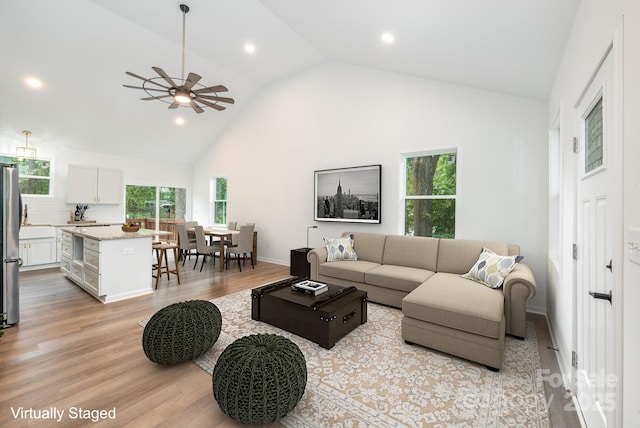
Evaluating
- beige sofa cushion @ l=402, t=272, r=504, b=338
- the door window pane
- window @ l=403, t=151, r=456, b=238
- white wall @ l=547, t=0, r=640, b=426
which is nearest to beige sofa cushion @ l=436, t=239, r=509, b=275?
window @ l=403, t=151, r=456, b=238

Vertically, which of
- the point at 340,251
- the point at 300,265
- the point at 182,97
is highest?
the point at 182,97

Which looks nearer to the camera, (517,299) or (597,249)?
(597,249)

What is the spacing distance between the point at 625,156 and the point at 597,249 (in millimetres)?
686

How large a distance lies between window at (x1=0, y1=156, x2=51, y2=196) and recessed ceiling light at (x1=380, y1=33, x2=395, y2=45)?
723 centimetres

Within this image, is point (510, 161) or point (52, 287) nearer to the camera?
point (510, 161)

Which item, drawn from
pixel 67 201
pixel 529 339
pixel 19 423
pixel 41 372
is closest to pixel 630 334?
pixel 529 339

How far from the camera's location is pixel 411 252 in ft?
13.1

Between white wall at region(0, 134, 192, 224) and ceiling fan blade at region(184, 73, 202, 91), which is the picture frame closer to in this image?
ceiling fan blade at region(184, 73, 202, 91)

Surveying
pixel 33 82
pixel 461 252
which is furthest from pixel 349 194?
pixel 33 82

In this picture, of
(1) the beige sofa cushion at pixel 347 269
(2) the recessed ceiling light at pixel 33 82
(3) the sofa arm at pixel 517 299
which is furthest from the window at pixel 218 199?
(3) the sofa arm at pixel 517 299

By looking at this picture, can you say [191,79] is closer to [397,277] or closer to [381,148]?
[381,148]

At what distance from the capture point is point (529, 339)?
2.76 metres

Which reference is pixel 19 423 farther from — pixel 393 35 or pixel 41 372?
pixel 393 35

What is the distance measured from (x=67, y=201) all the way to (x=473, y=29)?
7.94 meters
